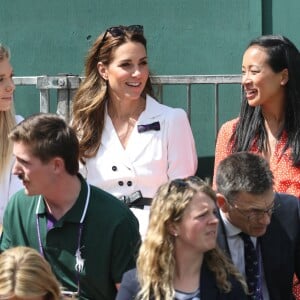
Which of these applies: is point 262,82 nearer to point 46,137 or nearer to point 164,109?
point 164,109

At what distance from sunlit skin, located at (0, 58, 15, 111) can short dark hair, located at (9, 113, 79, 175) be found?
4.15 ft

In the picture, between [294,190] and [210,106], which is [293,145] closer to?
[294,190]

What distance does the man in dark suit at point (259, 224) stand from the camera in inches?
158

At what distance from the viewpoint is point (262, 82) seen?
201 inches

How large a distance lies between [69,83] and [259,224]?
3246 mm

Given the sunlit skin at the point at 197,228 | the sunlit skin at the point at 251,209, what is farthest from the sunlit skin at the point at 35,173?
the sunlit skin at the point at 251,209

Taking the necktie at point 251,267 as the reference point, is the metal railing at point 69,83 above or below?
above

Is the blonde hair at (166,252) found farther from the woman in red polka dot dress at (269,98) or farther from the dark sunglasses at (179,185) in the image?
the woman in red polka dot dress at (269,98)

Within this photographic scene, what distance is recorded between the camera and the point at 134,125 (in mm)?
5316

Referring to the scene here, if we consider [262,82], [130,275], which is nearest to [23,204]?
[130,275]

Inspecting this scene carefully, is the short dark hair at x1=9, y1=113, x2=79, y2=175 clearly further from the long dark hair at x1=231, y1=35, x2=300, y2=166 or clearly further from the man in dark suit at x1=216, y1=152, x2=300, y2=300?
the long dark hair at x1=231, y1=35, x2=300, y2=166

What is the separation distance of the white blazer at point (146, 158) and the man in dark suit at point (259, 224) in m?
1.05

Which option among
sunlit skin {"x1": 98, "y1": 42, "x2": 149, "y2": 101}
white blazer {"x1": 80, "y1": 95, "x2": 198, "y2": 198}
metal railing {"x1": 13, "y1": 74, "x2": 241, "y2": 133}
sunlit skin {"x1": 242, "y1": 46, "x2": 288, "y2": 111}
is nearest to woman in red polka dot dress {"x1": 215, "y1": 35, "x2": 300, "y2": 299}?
sunlit skin {"x1": 242, "y1": 46, "x2": 288, "y2": 111}

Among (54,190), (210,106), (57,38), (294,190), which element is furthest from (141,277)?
(57,38)
